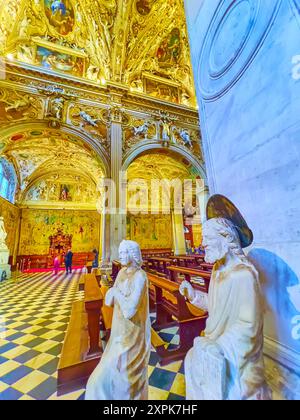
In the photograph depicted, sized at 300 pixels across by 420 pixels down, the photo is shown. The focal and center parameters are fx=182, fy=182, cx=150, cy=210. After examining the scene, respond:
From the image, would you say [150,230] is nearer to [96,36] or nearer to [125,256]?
[96,36]

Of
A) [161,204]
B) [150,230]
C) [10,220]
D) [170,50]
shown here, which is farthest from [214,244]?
[150,230]

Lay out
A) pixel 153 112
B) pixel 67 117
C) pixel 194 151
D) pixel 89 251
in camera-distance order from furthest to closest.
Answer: pixel 89 251, pixel 194 151, pixel 153 112, pixel 67 117

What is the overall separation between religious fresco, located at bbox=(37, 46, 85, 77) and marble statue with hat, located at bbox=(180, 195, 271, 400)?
31.7 feet

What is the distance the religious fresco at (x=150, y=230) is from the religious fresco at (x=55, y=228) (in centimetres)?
297

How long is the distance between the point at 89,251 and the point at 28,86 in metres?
11.1

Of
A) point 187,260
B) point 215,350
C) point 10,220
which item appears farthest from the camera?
point 10,220

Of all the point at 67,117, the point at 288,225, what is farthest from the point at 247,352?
the point at 67,117

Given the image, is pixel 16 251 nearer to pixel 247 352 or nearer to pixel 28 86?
pixel 28 86

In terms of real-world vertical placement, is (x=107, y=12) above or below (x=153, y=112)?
above

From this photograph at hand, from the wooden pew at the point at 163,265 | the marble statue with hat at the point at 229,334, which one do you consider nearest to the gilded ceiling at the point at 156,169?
the wooden pew at the point at 163,265

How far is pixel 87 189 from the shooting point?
15289 millimetres

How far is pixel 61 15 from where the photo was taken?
24.7 ft

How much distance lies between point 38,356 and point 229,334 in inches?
114

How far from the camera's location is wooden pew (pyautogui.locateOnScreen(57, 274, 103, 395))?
1922 millimetres
